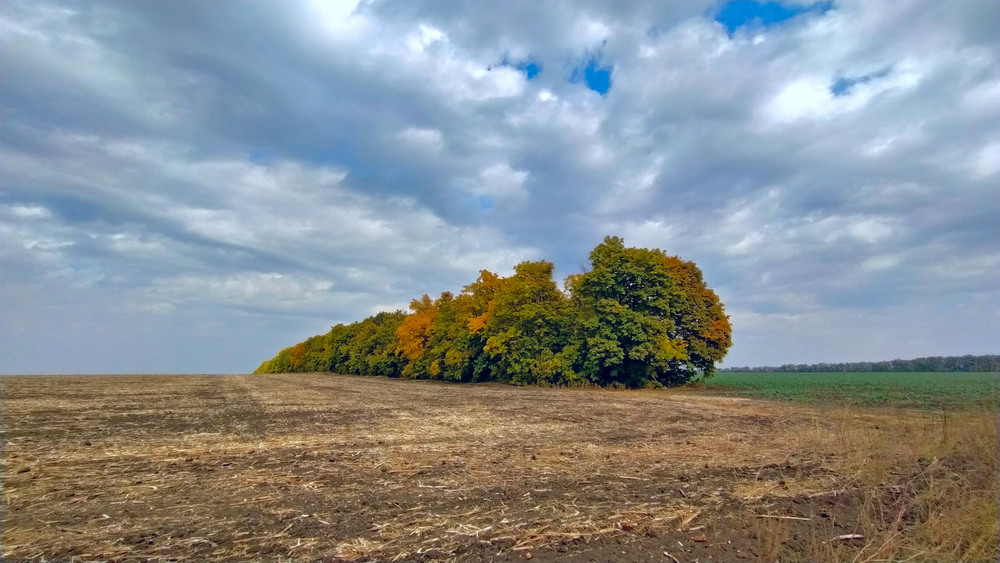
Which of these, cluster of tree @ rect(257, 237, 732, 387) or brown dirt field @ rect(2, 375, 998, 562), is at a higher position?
cluster of tree @ rect(257, 237, 732, 387)

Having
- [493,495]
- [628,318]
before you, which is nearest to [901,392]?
[628,318]

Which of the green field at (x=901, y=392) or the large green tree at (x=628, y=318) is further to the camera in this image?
the large green tree at (x=628, y=318)

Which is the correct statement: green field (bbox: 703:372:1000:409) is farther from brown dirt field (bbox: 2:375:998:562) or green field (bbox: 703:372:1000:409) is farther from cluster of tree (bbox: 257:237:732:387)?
cluster of tree (bbox: 257:237:732:387)

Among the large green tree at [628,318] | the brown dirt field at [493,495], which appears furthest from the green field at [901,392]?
the large green tree at [628,318]

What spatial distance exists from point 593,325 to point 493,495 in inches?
1394

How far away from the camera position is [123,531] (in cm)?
607

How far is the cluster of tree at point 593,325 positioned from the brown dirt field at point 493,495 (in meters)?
27.6

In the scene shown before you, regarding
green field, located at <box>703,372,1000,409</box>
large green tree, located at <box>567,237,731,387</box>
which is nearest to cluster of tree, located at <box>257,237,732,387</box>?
large green tree, located at <box>567,237,731,387</box>

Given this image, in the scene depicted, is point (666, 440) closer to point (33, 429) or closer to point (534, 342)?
point (33, 429)

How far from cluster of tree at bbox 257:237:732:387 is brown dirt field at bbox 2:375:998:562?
27.6 metres

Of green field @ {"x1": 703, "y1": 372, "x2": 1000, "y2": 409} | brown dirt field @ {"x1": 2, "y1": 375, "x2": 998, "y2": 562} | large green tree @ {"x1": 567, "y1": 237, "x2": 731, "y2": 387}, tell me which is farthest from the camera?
large green tree @ {"x1": 567, "y1": 237, "x2": 731, "y2": 387}

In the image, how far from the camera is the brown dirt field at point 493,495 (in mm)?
5676

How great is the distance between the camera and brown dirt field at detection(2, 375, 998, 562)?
568cm

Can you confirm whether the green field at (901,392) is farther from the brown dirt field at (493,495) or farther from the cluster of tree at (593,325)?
the cluster of tree at (593,325)
